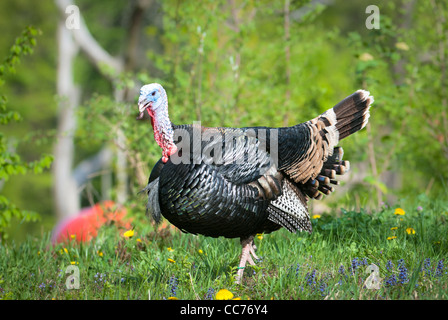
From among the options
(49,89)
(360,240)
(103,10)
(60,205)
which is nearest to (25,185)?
(49,89)

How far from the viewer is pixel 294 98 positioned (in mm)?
7582

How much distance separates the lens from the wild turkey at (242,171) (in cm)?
339

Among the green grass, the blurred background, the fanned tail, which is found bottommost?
the green grass

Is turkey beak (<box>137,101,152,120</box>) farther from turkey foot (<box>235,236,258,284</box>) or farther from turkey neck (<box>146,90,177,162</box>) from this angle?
turkey foot (<box>235,236,258,284</box>)

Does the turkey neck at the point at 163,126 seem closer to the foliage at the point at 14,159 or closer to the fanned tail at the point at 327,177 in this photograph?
the fanned tail at the point at 327,177

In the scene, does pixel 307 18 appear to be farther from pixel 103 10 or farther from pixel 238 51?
pixel 103 10

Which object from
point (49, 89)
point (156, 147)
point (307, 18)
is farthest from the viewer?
point (49, 89)

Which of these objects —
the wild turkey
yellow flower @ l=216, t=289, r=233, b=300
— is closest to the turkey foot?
the wild turkey

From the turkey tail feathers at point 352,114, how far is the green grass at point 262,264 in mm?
932

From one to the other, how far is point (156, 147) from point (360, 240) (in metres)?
2.43

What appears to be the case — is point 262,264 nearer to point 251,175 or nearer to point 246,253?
point 246,253

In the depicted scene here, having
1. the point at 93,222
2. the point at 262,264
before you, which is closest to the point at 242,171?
the point at 262,264

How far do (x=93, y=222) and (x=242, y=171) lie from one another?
3.16m

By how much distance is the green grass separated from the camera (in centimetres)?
330
